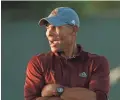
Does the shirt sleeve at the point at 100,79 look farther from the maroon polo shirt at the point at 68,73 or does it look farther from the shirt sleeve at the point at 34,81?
the shirt sleeve at the point at 34,81

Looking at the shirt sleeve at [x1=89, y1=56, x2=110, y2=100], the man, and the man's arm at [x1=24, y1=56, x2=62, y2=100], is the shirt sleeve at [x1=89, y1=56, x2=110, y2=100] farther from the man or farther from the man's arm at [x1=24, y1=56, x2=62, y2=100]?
the man's arm at [x1=24, y1=56, x2=62, y2=100]

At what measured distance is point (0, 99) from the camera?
20.3ft

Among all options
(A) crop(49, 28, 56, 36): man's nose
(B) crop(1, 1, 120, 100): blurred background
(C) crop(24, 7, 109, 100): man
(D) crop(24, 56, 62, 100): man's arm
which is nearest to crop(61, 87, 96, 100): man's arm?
(C) crop(24, 7, 109, 100): man

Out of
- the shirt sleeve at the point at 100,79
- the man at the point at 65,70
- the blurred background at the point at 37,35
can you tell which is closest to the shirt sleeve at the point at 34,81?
the man at the point at 65,70

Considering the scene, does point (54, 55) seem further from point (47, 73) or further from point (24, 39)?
point (24, 39)

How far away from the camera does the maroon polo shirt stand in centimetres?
267

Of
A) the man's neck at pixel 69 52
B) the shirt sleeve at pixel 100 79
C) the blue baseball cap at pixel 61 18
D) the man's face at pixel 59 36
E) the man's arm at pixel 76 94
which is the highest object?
the blue baseball cap at pixel 61 18

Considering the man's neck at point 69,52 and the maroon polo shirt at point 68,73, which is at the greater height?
the man's neck at point 69,52

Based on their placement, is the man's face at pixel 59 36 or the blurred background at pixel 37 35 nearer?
the man's face at pixel 59 36

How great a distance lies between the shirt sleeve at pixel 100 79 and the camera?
269cm

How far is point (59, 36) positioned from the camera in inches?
103

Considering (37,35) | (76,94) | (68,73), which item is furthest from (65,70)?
(37,35)

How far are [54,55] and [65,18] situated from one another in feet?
0.76

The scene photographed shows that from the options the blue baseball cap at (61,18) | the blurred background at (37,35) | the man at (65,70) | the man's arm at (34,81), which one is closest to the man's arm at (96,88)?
the man at (65,70)
